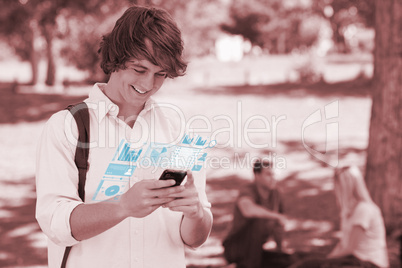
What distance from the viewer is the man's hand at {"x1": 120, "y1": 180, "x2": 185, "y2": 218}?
1516 mm

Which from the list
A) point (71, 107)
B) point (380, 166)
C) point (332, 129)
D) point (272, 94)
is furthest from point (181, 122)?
point (272, 94)

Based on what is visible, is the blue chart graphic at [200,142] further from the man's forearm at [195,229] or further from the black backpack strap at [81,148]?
the black backpack strap at [81,148]

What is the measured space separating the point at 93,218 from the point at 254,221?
381 cm

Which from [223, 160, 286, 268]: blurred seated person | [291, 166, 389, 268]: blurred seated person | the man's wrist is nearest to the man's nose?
the man's wrist

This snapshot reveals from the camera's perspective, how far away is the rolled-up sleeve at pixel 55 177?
160 centimetres

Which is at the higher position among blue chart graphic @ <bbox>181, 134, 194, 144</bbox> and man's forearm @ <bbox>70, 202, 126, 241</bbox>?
blue chart graphic @ <bbox>181, 134, 194, 144</bbox>

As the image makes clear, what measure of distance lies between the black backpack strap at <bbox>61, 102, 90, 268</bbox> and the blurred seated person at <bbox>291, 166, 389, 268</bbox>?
3.10 m

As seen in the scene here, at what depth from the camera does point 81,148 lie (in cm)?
170

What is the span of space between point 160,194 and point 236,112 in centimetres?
1663

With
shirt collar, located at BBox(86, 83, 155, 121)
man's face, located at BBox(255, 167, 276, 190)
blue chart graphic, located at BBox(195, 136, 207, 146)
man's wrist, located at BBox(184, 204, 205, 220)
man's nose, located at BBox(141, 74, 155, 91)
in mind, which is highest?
man's nose, located at BBox(141, 74, 155, 91)

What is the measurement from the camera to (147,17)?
5.61 ft

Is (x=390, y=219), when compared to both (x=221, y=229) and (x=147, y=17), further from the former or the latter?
(x=147, y=17)

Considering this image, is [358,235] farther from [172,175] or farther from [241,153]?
[241,153]
